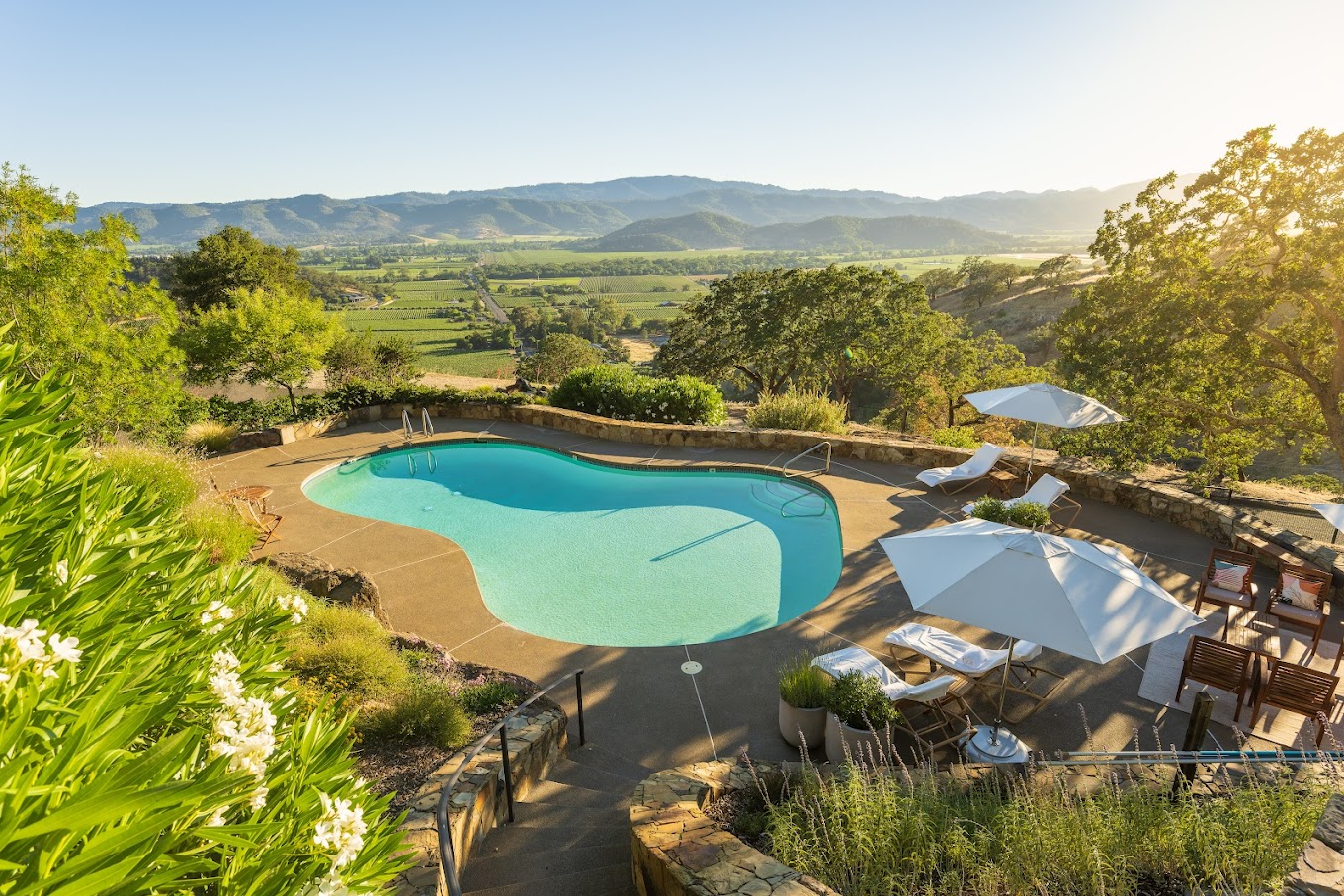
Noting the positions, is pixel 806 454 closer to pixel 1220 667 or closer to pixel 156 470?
pixel 1220 667

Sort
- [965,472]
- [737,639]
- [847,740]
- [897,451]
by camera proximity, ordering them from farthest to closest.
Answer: [897,451] → [965,472] → [737,639] → [847,740]

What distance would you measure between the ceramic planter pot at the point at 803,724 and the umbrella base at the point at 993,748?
43.5 inches

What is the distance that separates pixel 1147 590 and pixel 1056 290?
214ft

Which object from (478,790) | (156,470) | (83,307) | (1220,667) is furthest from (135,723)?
(83,307)

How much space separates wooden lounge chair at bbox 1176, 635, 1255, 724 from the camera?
5.36 meters

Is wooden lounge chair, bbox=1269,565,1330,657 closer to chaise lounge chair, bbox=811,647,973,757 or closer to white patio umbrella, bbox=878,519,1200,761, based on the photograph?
white patio umbrella, bbox=878,519,1200,761

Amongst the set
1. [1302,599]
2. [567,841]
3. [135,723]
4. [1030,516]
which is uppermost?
[135,723]

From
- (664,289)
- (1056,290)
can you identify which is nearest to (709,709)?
(1056,290)

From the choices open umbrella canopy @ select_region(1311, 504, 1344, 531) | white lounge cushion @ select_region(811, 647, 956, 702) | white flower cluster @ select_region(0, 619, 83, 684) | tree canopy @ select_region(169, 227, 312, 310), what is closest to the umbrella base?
white lounge cushion @ select_region(811, 647, 956, 702)

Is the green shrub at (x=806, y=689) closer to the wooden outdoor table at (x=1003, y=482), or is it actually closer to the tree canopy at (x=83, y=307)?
the wooden outdoor table at (x=1003, y=482)

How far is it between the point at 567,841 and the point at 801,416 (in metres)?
10.5

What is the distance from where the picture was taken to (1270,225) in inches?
392

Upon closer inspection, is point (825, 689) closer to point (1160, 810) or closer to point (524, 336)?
point (1160, 810)

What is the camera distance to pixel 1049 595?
4.81 meters
